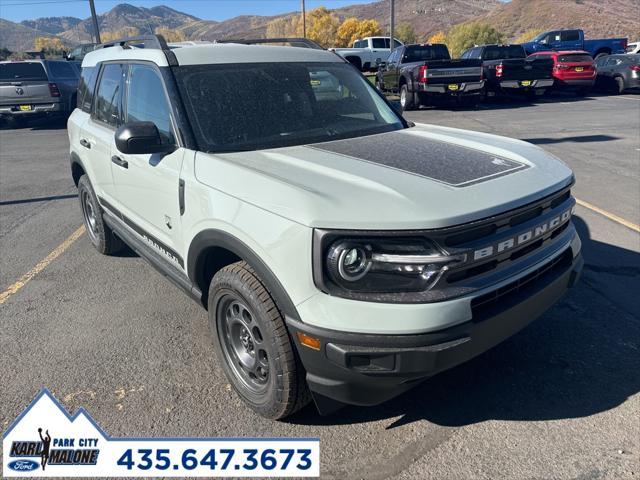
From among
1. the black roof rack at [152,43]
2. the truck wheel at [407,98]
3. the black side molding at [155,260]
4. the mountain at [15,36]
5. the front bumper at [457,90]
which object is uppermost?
the mountain at [15,36]

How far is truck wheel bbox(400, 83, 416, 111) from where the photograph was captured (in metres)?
15.6

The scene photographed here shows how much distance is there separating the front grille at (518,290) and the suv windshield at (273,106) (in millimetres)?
1504

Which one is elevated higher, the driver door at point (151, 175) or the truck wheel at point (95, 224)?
the driver door at point (151, 175)

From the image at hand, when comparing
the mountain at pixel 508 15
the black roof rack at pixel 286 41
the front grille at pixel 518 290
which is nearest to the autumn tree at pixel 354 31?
the mountain at pixel 508 15

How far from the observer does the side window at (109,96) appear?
4.11m

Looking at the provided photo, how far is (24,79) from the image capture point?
1434 cm

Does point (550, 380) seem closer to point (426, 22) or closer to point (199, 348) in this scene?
point (199, 348)

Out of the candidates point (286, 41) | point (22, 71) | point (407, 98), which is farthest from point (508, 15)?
point (286, 41)

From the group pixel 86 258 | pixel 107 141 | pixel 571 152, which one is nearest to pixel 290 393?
pixel 107 141

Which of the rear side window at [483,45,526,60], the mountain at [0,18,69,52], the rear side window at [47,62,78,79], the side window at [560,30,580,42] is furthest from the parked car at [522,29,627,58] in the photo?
the mountain at [0,18,69,52]

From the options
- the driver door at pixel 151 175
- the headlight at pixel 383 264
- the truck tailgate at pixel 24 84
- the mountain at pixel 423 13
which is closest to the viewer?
the headlight at pixel 383 264

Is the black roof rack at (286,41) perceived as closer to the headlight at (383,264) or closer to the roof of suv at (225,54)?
the roof of suv at (225,54)

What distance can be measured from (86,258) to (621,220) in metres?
5.74

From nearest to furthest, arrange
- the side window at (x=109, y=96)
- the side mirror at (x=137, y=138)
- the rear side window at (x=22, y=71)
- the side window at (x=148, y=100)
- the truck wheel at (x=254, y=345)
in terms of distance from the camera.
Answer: the truck wheel at (x=254, y=345) < the side mirror at (x=137, y=138) < the side window at (x=148, y=100) < the side window at (x=109, y=96) < the rear side window at (x=22, y=71)
